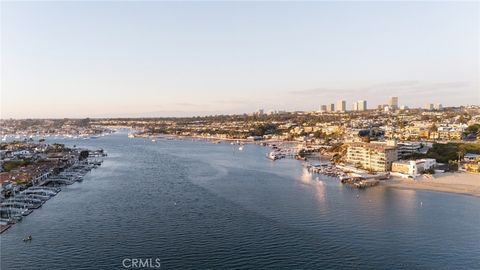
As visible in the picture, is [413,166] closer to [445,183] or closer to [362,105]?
[445,183]

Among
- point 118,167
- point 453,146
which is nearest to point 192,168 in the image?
point 118,167

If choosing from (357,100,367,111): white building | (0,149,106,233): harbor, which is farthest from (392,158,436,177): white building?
(357,100,367,111): white building

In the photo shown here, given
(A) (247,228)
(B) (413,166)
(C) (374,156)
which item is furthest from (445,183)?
(A) (247,228)

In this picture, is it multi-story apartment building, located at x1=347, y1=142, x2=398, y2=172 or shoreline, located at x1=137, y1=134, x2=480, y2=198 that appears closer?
shoreline, located at x1=137, y1=134, x2=480, y2=198

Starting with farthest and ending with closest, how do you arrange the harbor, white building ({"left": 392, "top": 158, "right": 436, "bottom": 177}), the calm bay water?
white building ({"left": 392, "top": 158, "right": 436, "bottom": 177}) < the harbor < the calm bay water

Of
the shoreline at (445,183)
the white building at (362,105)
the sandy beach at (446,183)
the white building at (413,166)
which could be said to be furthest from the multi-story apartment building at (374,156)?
the white building at (362,105)

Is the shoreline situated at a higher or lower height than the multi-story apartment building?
lower

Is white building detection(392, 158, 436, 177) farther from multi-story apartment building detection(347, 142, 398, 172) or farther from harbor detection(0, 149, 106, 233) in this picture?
harbor detection(0, 149, 106, 233)
